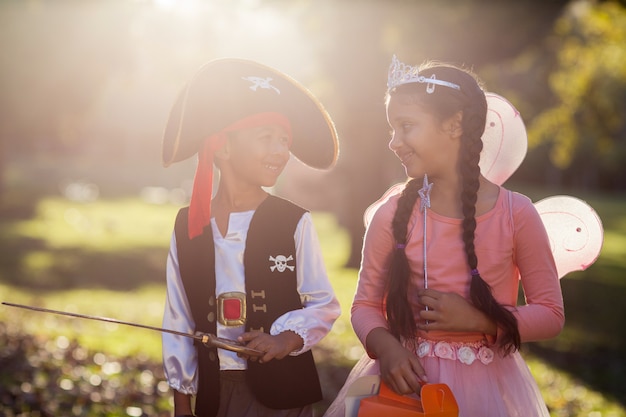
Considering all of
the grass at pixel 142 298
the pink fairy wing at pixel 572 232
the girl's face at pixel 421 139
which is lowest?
the grass at pixel 142 298

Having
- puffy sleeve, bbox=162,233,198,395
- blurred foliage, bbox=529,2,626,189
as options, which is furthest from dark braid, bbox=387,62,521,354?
blurred foliage, bbox=529,2,626,189

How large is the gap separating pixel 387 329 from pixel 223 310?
67cm

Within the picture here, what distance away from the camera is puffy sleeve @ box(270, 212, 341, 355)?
3.15 m

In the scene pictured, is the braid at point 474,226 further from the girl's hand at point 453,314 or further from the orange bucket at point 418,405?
the orange bucket at point 418,405

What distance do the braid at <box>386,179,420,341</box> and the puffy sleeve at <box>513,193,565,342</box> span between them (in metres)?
0.39

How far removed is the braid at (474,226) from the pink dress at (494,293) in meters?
0.05

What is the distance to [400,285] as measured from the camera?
296cm

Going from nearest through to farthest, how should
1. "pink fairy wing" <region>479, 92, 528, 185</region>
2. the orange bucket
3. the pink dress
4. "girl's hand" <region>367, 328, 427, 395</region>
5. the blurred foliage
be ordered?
1. the orange bucket
2. "girl's hand" <region>367, 328, 427, 395</region>
3. the pink dress
4. "pink fairy wing" <region>479, 92, 528, 185</region>
5. the blurred foliage

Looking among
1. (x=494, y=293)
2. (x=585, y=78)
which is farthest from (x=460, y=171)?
(x=585, y=78)

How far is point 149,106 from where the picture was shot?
5325 cm

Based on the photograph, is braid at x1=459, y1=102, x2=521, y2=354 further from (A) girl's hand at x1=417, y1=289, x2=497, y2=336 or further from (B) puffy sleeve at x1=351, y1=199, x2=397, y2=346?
(B) puffy sleeve at x1=351, y1=199, x2=397, y2=346

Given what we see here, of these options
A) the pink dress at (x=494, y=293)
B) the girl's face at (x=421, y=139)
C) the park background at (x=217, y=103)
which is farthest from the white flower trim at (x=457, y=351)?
Answer: the park background at (x=217, y=103)

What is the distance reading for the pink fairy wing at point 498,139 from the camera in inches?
131

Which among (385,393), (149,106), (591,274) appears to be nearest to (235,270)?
(385,393)
